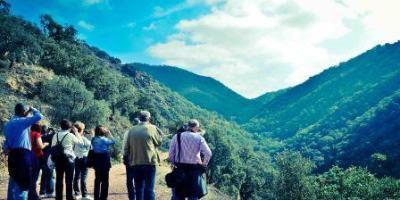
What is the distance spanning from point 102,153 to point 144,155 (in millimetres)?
2036

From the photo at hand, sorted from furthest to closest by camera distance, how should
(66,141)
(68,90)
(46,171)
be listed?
(68,90)
(46,171)
(66,141)

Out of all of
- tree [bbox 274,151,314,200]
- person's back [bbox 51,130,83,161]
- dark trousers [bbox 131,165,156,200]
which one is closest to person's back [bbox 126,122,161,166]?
dark trousers [bbox 131,165,156,200]

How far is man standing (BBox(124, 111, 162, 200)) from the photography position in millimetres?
10750

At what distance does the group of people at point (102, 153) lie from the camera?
993cm

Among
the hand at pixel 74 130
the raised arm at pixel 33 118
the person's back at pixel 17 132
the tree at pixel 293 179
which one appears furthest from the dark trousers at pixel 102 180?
the tree at pixel 293 179

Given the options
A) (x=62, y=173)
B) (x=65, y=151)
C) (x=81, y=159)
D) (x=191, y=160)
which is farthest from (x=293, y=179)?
(x=191, y=160)

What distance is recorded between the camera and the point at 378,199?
176 ft

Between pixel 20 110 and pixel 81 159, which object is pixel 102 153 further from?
pixel 20 110

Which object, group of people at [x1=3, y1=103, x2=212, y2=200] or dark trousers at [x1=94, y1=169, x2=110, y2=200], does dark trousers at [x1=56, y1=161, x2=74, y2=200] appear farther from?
dark trousers at [x1=94, y1=169, x2=110, y2=200]

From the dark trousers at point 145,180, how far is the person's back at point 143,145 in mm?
137

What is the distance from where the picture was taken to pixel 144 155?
423 inches

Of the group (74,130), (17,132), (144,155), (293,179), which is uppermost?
(74,130)

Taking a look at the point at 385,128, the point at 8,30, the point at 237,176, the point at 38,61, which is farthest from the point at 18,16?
the point at 385,128

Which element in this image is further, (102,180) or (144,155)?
(102,180)
